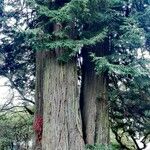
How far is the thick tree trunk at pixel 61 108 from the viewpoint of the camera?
7.39m

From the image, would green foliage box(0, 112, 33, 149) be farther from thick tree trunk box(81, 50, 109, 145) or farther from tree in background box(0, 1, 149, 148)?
thick tree trunk box(81, 50, 109, 145)

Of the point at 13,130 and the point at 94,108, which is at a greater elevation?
the point at 94,108

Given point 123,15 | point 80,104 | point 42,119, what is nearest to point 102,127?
point 80,104

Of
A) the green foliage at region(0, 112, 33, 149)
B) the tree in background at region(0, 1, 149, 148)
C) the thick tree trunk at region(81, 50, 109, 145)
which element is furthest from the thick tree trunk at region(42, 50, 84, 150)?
the green foliage at region(0, 112, 33, 149)

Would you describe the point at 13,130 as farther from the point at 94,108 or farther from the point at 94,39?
the point at 94,39

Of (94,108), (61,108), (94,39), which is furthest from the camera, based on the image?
(94,108)

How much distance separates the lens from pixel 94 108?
8.11 m

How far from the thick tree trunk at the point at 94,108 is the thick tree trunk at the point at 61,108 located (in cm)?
48

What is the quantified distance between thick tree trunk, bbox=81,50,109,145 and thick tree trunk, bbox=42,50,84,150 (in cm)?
48

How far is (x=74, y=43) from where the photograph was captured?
7023 mm

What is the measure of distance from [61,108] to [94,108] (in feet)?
3.26

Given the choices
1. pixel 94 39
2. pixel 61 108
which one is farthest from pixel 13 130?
pixel 94 39

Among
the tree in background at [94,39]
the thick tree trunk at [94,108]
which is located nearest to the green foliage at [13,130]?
the tree in background at [94,39]

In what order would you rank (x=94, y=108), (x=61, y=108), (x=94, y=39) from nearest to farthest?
(x=94, y=39) < (x=61, y=108) < (x=94, y=108)
